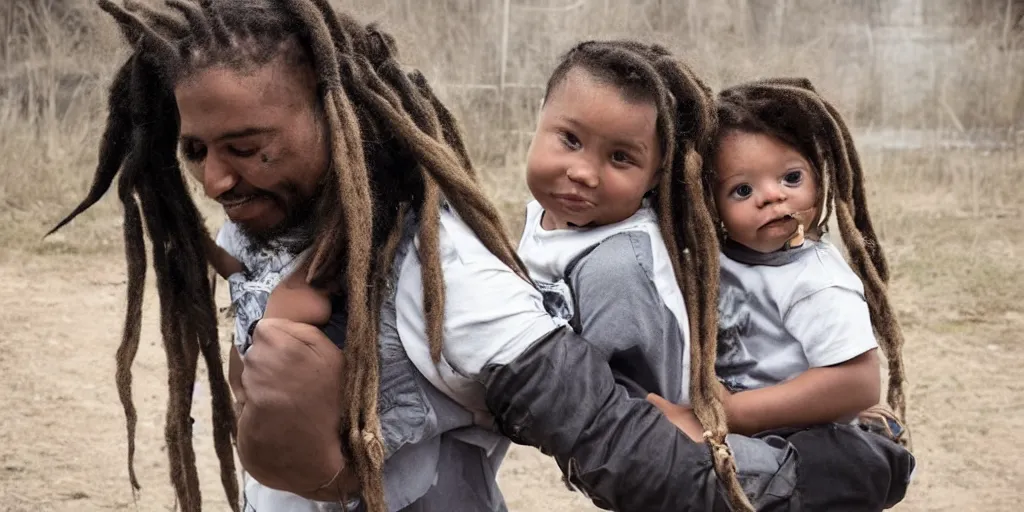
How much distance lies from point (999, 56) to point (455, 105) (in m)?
4.48

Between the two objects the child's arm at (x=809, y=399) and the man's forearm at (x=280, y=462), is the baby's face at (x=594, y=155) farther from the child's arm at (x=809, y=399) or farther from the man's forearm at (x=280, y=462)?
the man's forearm at (x=280, y=462)

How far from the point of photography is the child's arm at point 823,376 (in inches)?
87.7

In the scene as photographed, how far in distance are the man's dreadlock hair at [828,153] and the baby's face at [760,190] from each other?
3cm

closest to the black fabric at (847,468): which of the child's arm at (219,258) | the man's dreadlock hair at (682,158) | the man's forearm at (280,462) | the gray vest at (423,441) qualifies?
the man's dreadlock hair at (682,158)

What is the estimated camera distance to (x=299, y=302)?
6.43 ft

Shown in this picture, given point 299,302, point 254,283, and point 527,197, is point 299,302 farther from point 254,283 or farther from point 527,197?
point 527,197

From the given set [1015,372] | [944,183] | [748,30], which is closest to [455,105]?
[748,30]

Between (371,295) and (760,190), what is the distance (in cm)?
82

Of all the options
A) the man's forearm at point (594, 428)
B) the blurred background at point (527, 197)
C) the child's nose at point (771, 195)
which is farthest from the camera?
the blurred background at point (527, 197)

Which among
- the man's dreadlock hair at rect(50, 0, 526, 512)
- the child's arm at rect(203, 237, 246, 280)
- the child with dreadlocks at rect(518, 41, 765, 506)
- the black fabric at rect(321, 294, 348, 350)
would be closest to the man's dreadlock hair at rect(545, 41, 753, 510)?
the child with dreadlocks at rect(518, 41, 765, 506)

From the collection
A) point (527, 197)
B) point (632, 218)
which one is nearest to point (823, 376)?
point (632, 218)

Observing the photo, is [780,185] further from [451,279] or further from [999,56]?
[999,56]

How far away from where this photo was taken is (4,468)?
522 centimetres

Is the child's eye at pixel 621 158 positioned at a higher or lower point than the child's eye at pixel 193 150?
lower
